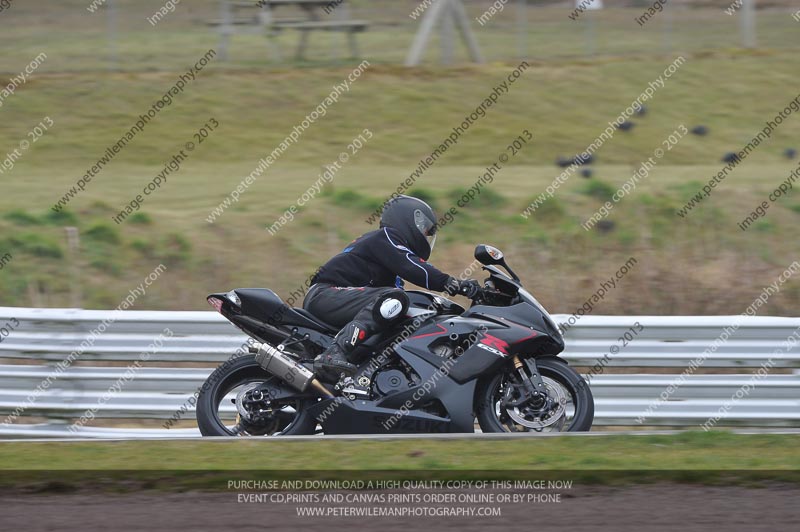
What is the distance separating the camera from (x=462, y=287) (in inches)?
308

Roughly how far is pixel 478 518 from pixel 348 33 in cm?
1698

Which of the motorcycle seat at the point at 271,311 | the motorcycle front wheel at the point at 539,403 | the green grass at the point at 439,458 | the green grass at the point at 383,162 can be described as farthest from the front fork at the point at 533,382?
the green grass at the point at 383,162

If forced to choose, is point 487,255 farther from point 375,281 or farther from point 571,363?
point 571,363

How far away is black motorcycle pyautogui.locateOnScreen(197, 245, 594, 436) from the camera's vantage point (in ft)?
25.1

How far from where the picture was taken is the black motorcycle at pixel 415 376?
7645 millimetres

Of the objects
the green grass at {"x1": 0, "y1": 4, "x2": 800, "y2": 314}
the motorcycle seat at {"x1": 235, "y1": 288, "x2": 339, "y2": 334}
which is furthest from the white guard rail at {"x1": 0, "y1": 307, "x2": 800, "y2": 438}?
the green grass at {"x1": 0, "y1": 4, "x2": 800, "y2": 314}

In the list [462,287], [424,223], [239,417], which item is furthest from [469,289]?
[239,417]

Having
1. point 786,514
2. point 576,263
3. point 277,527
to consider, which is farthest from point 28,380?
point 576,263

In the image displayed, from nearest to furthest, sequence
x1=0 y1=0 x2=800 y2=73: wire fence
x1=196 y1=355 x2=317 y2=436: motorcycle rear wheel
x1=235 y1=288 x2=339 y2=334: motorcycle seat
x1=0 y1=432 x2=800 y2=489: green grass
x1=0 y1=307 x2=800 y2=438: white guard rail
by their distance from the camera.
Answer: x1=0 y1=432 x2=800 y2=489: green grass < x1=196 y1=355 x2=317 y2=436: motorcycle rear wheel < x1=235 y1=288 x2=339 y2=334: motorcycle seat < x1=0 y1=307 x2=800 y2=438: white guard rail < x1=0 y1=0 x2=800 y2=73: wire fence

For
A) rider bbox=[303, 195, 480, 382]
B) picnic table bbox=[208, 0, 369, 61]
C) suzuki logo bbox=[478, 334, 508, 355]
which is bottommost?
picnic table bbox=[208, 0, 369, 61]

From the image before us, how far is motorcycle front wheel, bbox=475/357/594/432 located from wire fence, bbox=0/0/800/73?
14426 mm

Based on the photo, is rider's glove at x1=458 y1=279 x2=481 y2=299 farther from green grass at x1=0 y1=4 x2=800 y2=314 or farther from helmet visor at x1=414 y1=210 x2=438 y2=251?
green grass at x1=0 y1=4 x2=800 y2=314

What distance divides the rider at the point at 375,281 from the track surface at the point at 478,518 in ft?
6.09

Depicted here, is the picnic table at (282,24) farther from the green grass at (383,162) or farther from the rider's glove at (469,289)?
the rider's glove at (469,289)
